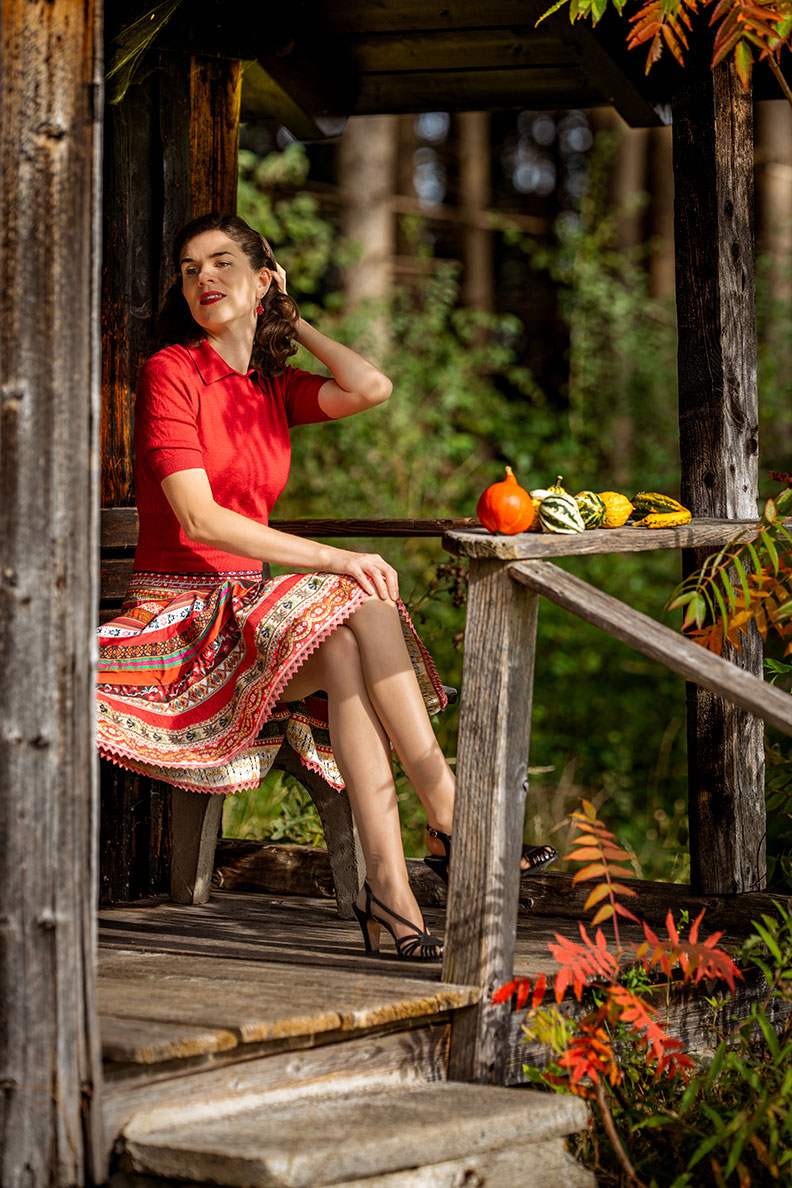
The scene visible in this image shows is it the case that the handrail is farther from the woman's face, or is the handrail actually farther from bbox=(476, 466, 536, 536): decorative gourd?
bbox=(476, 466, 536, 536): decorative gourd

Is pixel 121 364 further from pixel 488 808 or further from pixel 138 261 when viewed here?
pixel 488 808

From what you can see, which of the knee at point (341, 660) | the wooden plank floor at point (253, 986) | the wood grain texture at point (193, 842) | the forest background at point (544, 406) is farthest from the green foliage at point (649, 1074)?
the forest background at point (544, 406)

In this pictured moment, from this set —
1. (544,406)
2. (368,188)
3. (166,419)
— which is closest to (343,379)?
(166,419)

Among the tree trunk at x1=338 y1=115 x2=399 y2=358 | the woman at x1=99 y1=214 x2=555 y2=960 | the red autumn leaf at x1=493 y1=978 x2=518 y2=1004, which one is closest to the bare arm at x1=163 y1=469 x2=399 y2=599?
the woman at x1=99 y1=214 x2=555 y2=960

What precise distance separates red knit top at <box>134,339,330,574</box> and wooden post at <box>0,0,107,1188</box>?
1387 mm

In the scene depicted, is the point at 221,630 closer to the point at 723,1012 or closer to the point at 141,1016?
the point at 141,1016

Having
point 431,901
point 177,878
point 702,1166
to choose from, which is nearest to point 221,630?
point 177,878

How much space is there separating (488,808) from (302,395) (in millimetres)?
1626

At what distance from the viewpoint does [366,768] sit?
10.7 feet

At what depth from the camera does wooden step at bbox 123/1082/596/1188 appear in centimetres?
222

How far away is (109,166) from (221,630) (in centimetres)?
164

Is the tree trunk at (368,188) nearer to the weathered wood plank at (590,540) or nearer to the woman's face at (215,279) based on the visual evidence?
the woman's face at (215,279)

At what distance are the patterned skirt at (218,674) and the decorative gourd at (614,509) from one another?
55 cm

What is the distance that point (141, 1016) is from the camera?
2.55 metres
